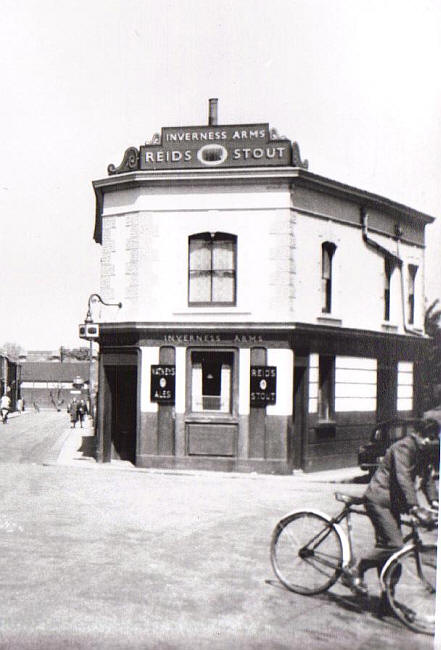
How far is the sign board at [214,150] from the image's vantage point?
10.1m

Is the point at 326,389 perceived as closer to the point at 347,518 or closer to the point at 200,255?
the point at 347,518

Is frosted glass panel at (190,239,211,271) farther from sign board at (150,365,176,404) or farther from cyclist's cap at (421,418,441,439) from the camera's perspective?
cyclist's cap at (421,418,441,439)

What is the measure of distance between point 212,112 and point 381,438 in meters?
3.92

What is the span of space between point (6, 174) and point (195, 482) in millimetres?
5751

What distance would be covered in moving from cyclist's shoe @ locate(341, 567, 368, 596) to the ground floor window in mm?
7229

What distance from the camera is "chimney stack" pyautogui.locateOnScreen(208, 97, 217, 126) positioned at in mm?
7225

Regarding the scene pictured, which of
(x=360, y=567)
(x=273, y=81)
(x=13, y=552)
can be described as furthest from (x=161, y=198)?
(x=360, y=567)

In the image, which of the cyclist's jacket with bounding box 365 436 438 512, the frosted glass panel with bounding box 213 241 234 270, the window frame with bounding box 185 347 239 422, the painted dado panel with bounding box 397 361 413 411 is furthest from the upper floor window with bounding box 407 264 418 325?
the window frame with bounding box 185 347 239 422

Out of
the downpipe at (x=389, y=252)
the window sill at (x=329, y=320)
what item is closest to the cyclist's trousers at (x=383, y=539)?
the downpipe at (x=389, y=252)

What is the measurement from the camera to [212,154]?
11.5 meters

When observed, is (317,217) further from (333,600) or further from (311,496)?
(333,600)

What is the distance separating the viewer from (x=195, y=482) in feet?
37.4

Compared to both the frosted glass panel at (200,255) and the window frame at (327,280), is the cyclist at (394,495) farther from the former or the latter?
the frosted glass panel at (200,255)

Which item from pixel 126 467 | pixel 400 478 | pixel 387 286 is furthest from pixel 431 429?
pixel 126 467
